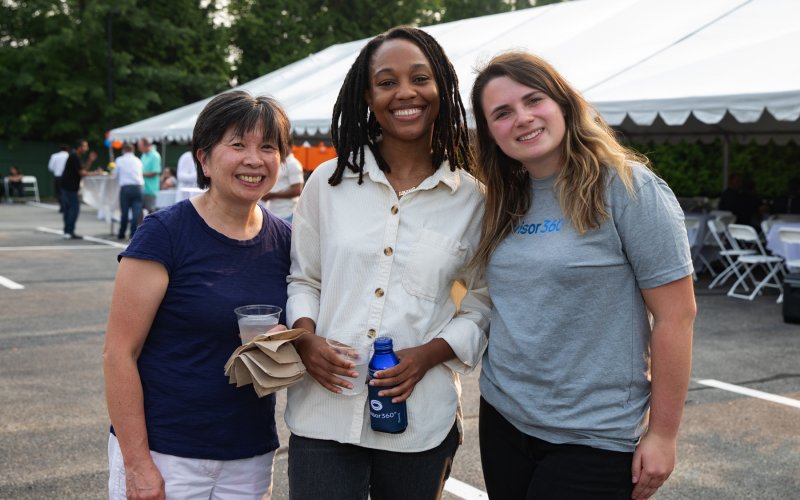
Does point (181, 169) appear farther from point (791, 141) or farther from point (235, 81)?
point (235, 81)

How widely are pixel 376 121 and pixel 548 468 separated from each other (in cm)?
108

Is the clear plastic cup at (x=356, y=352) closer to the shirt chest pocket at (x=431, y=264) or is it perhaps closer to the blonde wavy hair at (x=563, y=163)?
the shirt chest pocket at (x=431, y=264)

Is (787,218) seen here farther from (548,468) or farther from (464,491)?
(548,468)

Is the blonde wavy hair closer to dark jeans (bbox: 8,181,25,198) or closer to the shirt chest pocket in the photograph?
the shirt chest pocket

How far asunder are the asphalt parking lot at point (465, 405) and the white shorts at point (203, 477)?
6.05 feet

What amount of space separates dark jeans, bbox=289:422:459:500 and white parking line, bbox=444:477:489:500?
191cm

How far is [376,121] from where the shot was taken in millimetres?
2434

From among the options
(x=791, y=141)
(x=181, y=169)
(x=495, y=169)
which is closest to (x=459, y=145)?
(x=495, y=169)

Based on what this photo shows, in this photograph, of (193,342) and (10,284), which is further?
(10,284)

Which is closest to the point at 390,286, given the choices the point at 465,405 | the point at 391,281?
the point at 391,281

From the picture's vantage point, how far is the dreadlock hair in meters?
2.31

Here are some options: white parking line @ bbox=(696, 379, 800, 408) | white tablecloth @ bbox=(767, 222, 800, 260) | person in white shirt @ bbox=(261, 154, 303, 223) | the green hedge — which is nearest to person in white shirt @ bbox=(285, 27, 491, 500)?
white parking line @ bbox=(696, 379, 800, 408)

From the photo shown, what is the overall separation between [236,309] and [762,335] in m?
7.25

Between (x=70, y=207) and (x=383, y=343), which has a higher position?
(x=383, y=343)
